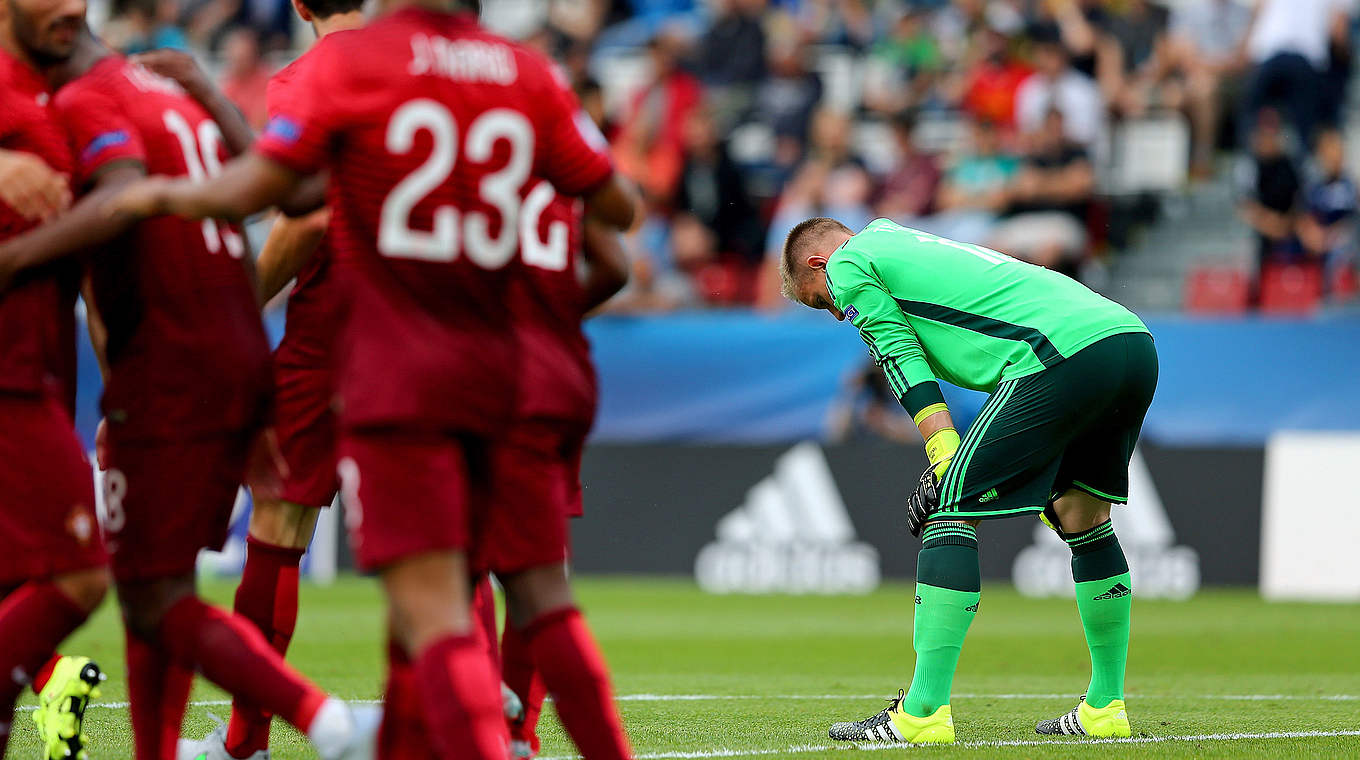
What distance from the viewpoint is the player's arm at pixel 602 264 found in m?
4.89

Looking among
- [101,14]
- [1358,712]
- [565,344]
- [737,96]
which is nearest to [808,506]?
[737,96]

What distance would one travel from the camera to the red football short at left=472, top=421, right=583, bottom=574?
4.39 meters

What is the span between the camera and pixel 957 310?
6.56 meters

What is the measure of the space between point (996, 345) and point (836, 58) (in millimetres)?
14412

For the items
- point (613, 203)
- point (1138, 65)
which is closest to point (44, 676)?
point (613, 203)

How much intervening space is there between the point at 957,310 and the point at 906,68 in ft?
44.0

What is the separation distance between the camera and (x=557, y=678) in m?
4.45

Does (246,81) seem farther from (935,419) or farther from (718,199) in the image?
(935,419)

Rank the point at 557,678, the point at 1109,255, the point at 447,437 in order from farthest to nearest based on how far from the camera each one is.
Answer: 1. the point at 1109,255
2. the point at 557,678
3. the point at 447,437

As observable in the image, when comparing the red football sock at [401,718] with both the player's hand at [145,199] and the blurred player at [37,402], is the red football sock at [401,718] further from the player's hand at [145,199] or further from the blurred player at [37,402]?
the player's hand at [145,199]

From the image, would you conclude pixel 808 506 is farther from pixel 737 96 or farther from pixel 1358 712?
pixel 1358 712

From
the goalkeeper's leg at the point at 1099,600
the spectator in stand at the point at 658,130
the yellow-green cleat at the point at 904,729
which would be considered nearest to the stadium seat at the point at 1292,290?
the spectator in stand at the point at 658,130

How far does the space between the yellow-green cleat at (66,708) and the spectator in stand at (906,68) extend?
14.4 m

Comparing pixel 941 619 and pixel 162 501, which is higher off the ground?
pixel 162 501
